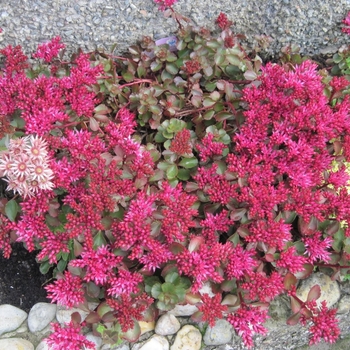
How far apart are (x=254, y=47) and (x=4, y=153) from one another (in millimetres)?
1385

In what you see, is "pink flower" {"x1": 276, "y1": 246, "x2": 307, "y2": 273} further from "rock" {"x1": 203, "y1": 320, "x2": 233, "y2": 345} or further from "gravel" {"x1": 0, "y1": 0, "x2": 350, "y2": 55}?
"gravel" {"x1": 0, "y1": 0, "x2": 350, "y2": 55}

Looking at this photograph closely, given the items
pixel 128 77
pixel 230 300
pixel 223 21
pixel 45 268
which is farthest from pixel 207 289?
pixel 223 21

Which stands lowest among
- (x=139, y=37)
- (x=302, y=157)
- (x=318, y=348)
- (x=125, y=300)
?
(x=318, y=348)

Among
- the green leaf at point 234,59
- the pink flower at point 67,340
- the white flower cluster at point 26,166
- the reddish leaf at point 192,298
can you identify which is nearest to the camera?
the white flower cluster at point 26,166

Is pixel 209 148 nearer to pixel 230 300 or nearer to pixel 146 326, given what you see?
pixel 230 300

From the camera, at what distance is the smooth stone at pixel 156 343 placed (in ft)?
5.82

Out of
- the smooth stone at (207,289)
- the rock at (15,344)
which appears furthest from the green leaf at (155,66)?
the rock at (15,344)

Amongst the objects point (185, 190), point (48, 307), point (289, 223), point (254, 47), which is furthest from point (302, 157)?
point (48, 307)

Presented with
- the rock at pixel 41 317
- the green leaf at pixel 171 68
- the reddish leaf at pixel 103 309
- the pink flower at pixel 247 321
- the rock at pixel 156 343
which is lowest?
the rock at pixel 41 317

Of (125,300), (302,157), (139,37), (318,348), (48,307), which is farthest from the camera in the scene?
(139,37)

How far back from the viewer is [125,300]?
5.15 ft

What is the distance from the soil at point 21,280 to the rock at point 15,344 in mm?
182

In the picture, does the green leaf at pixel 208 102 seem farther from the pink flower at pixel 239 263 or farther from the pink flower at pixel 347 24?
the pink flower at pixel 347 24

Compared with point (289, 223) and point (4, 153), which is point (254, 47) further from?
point (4, 153)
